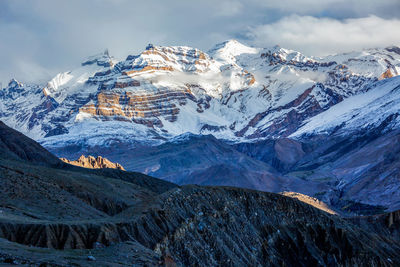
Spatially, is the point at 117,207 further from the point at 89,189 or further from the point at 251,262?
the point at 251,262

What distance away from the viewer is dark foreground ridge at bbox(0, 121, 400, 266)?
46.8m

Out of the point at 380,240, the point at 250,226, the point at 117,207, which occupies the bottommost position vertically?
the point at 380,240

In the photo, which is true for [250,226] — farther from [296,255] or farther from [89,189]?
[89,189]

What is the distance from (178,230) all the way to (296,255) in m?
27.6

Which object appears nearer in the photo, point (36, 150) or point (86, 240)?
point (86, 240)

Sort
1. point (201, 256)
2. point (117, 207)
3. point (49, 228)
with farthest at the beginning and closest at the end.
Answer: point (117, 207) → point (201, 256) → point (49, 228)

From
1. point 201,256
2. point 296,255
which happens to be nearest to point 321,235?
point 296,255

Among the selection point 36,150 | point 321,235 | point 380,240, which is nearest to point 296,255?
point 321,235

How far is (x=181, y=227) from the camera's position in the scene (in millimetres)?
61719

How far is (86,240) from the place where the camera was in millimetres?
47688

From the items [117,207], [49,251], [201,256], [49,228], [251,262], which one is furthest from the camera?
[117,207]

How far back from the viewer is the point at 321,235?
83500 millimetres

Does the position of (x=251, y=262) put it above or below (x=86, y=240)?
below

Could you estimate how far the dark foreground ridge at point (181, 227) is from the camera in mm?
46750
